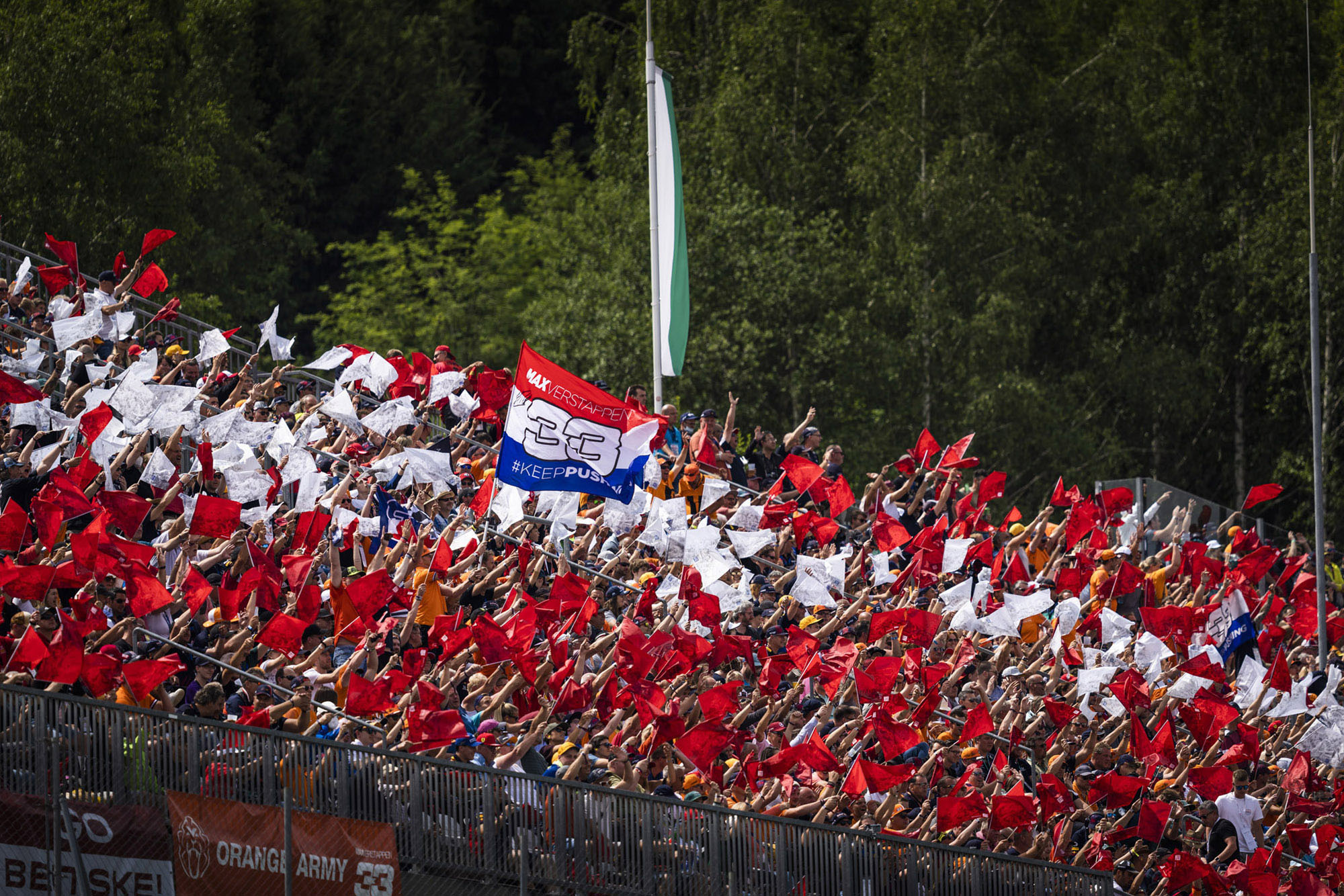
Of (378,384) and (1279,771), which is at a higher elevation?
(378,384)

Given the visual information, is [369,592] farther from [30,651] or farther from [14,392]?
[14,392]

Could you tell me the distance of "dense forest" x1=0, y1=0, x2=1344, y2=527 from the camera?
3622cm

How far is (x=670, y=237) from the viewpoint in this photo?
2491cm

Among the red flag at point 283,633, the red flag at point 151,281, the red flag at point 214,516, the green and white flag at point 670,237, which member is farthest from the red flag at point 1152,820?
the red flag at point 151,281

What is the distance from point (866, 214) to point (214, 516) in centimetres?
2806

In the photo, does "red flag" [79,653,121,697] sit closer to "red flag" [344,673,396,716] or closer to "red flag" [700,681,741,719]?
"red flag" [344,673,396,716]

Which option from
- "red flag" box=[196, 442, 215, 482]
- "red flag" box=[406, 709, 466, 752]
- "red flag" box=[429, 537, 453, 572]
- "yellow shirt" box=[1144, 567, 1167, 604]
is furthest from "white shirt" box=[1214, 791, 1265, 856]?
"red flag" box=[196, 442, 215, 482]

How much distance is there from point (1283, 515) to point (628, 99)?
18.8 meters

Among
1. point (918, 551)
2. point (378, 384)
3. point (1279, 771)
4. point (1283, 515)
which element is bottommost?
point (1283, 515)

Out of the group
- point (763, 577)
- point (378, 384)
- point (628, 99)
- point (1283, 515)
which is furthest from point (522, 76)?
point (763, 577)

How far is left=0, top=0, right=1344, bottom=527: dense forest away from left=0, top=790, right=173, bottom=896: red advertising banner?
2547cm

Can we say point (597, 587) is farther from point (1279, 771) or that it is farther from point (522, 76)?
point (522, 76)

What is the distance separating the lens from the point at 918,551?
18781mm

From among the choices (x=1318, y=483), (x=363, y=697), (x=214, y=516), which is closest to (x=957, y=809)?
(x=363, y=697)
